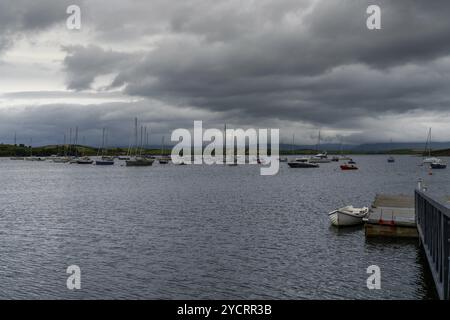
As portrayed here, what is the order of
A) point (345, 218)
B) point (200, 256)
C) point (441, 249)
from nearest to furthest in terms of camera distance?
1. point (441, 249)
2. point (200, 256)
3. point (345, 218)

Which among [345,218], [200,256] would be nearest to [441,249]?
[200,256]

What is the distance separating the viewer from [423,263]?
29.2 meters

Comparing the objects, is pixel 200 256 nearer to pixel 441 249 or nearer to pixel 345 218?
pixel 345 218

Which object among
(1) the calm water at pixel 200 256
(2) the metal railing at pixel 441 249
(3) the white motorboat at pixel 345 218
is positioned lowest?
(1) the calm water at pixel 200 256

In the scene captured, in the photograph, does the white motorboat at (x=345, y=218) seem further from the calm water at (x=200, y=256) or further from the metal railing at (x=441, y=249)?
the metal railing at (x=441, y=249)

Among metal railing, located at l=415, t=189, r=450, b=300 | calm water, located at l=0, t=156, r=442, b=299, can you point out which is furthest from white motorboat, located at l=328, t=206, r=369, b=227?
metal railing, located at l=415, t=189, r=450, b=300

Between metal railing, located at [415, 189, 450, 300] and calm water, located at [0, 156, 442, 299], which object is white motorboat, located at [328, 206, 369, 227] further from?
metal railing, located at [415, 189, 450, 300]

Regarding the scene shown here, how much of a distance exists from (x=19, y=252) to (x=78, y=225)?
1344 centimetres

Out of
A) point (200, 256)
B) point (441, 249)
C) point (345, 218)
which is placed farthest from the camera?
point (345, 218)

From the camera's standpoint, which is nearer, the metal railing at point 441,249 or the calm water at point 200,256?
the metal railing at point 441,249

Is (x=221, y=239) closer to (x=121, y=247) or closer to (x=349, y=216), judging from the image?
(x=121, y=247)

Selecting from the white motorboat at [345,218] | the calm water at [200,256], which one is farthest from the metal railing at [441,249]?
the white motorboat at [345,218]

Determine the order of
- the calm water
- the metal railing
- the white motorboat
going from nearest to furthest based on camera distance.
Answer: the metal railing → the calm water → the white motorboat
